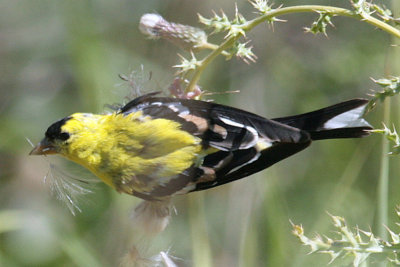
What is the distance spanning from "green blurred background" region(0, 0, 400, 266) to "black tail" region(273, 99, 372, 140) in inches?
12.7

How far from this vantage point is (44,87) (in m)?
3.80

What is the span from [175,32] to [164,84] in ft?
0.89

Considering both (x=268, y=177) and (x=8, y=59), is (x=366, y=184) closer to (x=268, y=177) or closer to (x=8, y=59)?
(x=268, y=177)

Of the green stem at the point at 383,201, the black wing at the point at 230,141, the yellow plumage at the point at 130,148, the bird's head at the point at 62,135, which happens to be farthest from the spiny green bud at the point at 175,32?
the green stem at the point at 383,201

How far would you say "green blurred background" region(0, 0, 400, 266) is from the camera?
2.88 meters

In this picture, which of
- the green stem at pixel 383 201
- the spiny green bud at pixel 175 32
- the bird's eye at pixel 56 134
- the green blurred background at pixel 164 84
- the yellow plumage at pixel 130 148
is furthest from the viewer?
the green blurred background at pixel 164 84

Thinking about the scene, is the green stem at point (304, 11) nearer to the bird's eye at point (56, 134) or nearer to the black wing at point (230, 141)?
the black wing at point (230, 141)

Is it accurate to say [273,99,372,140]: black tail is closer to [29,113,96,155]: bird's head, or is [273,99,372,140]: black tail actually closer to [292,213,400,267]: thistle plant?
[292,213,400,267]: thistle plant

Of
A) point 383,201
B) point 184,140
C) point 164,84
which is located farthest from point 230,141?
point 383,201

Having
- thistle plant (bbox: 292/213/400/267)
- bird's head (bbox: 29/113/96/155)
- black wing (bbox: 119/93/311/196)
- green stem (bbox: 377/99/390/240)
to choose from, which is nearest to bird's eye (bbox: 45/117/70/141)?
bird's head (bbox: 29/113/96/155)

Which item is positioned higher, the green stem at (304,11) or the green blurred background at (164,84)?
the green stem at (304,11)

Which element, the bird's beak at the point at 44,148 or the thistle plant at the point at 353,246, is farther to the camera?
the bird's beak at the point at 44,148

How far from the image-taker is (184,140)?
7.80ft

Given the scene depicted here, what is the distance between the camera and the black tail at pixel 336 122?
230 centimetres
